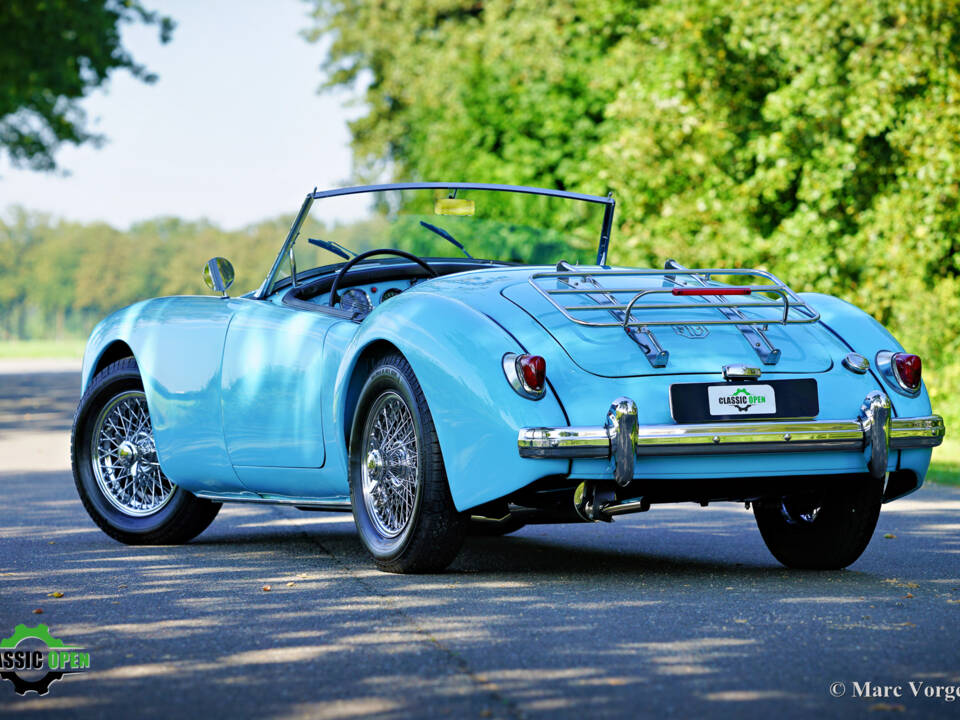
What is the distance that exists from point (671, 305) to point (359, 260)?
5.95 feet

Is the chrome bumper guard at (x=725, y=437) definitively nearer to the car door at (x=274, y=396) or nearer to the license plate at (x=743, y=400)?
the license plate at (x=743, y=400)

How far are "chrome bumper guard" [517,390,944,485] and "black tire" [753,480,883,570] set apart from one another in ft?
0.91

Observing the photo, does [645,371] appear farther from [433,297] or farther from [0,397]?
[0,397]

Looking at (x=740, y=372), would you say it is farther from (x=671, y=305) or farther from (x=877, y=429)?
(x=877, y=429)

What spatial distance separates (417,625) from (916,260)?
44.7 feet

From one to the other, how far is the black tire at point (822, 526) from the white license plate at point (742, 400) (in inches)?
23.6

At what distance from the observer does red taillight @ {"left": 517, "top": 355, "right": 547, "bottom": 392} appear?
5273mm

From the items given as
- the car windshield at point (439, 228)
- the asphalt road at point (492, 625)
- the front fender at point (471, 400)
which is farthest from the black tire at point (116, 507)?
the front fender at point (471, 400)

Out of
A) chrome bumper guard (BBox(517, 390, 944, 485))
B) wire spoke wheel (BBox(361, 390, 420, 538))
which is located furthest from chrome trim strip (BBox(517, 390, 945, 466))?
wire spoke wheel (BBox(361, 390, 420, 538))

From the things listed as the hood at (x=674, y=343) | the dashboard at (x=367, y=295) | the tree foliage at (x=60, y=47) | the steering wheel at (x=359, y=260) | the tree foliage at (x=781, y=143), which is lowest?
the hood at (x=674, y=343)

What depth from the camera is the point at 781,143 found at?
1867cm

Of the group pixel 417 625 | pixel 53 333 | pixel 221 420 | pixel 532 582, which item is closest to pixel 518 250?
pixel 221 420

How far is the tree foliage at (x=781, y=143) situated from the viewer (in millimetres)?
16844

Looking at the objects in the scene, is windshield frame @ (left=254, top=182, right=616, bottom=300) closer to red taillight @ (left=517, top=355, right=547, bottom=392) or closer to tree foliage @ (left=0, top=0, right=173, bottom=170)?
red taillight @ (left=517, top=355, right=547, bottom=392)
